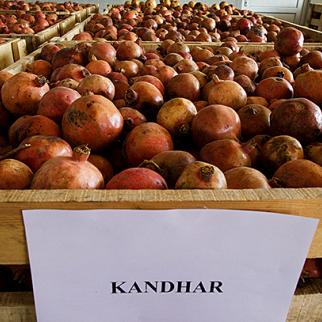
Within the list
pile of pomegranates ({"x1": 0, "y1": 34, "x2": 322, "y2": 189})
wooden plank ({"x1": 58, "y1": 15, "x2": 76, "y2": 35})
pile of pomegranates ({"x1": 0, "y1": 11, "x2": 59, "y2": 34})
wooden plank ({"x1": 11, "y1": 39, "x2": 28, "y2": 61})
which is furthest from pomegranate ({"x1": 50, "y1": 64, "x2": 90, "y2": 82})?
wooden plank ({"x1": 58, "y1": 15, "x2": 76, "y2": 35})

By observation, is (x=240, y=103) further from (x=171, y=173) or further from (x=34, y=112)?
(x=34, y=112)

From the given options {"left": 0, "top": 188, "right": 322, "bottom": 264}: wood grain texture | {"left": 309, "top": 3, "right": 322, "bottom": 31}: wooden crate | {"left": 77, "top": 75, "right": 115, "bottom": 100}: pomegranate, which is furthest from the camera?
{"left": 309, "top": 3, "right": 322, "bottom": 31}: wooden crate

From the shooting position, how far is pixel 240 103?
3.26ft

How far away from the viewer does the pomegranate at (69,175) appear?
1.90 feet

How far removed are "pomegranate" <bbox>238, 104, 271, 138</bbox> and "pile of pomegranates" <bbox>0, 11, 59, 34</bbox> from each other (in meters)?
2.28

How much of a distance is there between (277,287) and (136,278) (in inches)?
9.2

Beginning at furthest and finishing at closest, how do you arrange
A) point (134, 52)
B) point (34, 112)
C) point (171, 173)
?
point (134, 52), point (34, 112), point (171, 173)

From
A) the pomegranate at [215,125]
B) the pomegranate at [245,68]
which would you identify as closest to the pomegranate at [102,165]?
the pomegranate at [215,125]

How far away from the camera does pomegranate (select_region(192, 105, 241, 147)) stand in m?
Answer: 0.82

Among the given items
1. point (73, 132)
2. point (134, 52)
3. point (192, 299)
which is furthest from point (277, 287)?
point (134, 52)

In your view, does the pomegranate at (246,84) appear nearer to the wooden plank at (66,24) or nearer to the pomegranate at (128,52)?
the pomegranate at (128,52)

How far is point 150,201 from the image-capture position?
1.65 feet

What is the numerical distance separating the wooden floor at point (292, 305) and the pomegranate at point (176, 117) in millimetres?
432

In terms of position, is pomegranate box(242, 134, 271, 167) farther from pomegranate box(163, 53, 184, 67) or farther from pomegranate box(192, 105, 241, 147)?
pomegranate box(163, 53, 184, 67)
